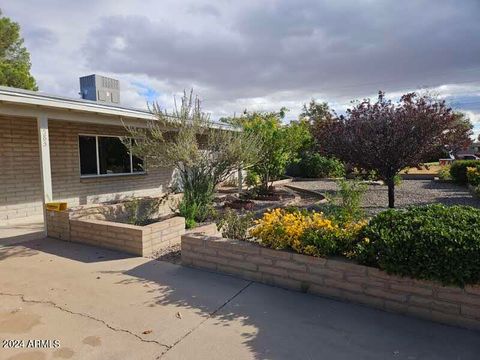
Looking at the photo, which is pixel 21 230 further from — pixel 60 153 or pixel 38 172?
pixel 60 153

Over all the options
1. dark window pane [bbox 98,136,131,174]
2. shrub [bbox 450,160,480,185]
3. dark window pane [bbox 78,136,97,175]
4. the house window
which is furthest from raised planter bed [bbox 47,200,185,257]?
shrub [bbox 450,160,480,185]

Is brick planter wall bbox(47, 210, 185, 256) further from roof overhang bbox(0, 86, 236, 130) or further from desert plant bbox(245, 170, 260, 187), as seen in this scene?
desert plant bbox(245, 170, 260, 187)

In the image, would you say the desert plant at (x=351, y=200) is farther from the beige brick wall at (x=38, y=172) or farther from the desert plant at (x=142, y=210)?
the beige brick wall at (x=38, y=172)

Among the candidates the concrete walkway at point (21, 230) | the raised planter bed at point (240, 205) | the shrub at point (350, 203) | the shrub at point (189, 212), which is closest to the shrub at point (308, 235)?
the shrub at point (350, 203)

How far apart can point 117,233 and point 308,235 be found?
11.3 feet

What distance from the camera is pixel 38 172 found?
9242mm

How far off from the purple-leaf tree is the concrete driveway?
5727 millimetres

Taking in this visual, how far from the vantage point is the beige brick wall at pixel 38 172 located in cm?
858

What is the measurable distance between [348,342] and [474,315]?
121 centimetres

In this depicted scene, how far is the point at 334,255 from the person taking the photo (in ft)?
12.6

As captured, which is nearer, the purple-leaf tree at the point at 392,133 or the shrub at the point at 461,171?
the purple-leaf tree at the point at 392,133

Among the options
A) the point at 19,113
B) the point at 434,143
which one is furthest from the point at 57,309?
the point at 434,143

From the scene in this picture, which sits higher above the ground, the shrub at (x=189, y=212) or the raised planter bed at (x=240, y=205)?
the shrub at (x=189, y=212)

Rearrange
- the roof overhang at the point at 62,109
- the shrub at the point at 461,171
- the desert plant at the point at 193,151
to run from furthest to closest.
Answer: the shrub at the point at 461,171, the desert plant at the point at 193,151, the roof overhang at the point at 62,109
